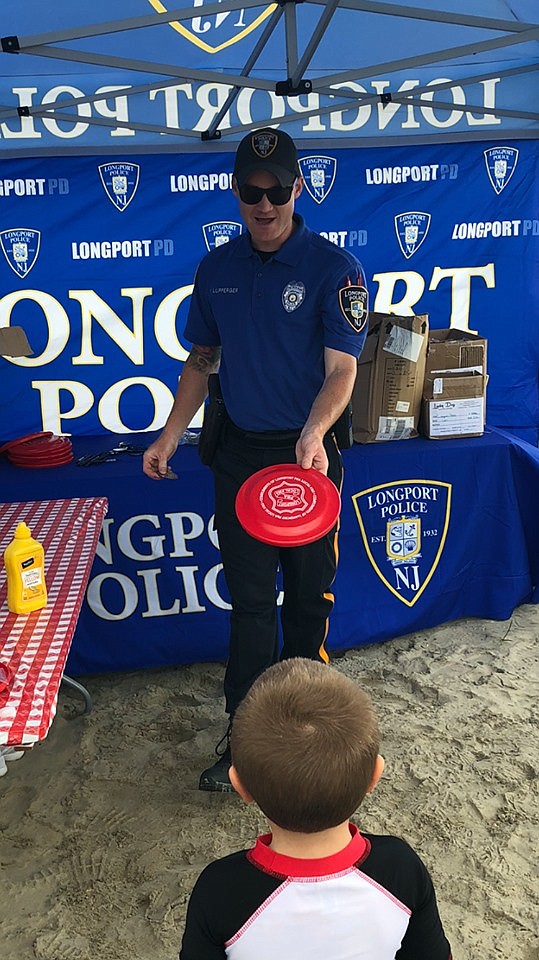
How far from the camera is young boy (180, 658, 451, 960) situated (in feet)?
3.37

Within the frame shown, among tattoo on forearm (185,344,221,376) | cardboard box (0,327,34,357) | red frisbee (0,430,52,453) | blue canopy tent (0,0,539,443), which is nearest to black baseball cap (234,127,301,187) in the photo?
tattoo on forearm (185,344,221,376)

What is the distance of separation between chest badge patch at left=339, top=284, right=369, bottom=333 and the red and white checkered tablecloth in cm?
98

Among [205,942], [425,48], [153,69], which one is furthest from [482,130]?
[205,942]

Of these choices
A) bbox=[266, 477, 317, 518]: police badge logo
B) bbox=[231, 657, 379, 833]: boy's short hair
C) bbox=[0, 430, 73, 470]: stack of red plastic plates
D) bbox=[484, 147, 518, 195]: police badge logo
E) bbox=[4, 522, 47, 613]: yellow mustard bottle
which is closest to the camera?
bbox=[231, 657, 379, 833]: boy's short hair

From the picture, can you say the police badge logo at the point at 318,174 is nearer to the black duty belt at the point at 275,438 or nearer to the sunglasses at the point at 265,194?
the sunglasses at the point at 265,194

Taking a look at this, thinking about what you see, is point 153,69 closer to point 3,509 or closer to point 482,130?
point 3,509

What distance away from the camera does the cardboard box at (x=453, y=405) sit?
11.5ft

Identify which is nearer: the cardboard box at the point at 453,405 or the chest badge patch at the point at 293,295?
the chest badge patch at the point at 293,295

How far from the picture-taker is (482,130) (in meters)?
3.97

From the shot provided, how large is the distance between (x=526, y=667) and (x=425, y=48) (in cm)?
260

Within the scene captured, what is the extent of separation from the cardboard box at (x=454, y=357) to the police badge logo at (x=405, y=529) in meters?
0.43

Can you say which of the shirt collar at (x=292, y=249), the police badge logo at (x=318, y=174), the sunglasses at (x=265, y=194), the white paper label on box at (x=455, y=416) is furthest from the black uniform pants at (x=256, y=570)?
the police badge logo at (x=318, y=174)

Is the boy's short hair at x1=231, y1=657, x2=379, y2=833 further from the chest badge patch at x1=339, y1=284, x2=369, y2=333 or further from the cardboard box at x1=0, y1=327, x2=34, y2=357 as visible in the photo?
the cardboard box at x1=0, y1=327, x2=34, y2=357

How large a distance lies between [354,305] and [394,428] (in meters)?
1.24
